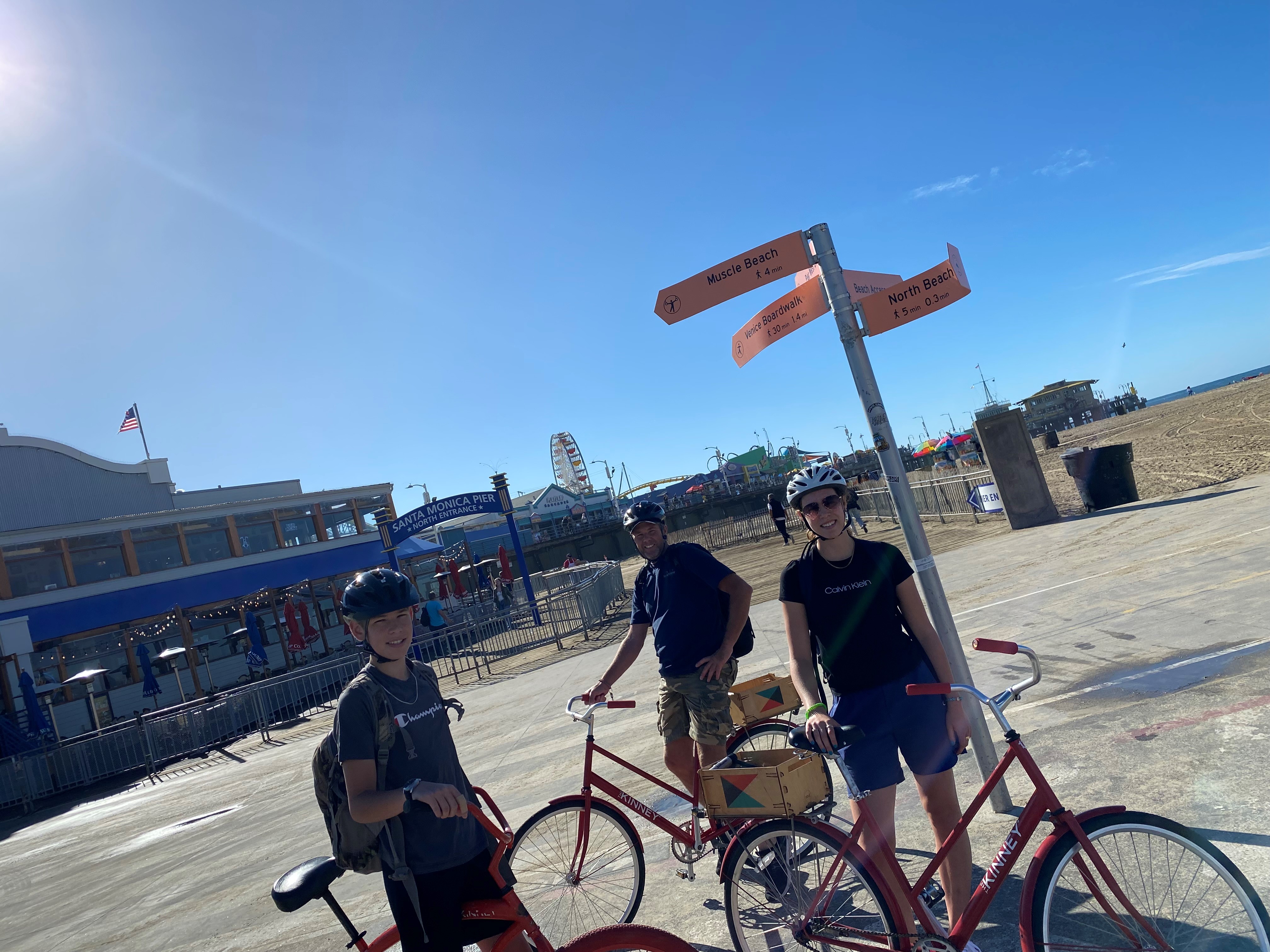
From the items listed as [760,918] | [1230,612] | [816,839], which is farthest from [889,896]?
[1230,612]

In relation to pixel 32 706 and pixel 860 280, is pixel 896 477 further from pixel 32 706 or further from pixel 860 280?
pixel 32 706

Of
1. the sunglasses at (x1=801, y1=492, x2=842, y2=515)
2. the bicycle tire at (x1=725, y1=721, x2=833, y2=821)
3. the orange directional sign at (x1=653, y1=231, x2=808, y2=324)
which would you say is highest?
the orange directional sign at (x1=653, y1=231, x2=808, y2=324)

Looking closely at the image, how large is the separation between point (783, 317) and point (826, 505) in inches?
59.6

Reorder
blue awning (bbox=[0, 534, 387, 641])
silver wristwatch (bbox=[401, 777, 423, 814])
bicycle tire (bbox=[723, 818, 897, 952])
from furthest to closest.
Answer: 1. blue awning (bbox=[0, 534, 387, 641])
2. bicycle tire (bbox=[723, 818, 897, 952])
3. silver wristwatch (bbox=[401, 777, 423, 814])

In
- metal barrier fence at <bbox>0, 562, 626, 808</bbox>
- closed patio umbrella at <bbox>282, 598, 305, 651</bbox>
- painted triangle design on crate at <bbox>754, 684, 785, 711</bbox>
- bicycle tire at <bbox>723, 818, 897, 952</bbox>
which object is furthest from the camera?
closed patio umbrella at <bbox>282, 598, 305, 651</bbox>

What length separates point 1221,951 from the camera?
2.24 metres

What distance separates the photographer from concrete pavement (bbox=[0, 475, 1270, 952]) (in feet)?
12.0

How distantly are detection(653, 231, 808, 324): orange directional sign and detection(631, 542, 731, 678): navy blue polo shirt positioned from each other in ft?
4.09

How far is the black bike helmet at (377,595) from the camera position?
2275 mm

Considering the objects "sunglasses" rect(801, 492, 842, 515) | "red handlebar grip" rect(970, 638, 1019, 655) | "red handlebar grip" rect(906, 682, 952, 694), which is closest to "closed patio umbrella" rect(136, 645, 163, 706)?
"sunglasses" rect(801, 492, 842, 515)

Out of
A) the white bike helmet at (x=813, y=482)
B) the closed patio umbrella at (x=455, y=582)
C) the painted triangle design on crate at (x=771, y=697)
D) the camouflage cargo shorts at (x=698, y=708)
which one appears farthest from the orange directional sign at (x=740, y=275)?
the closed patio umbrella at (x=455, y=582)

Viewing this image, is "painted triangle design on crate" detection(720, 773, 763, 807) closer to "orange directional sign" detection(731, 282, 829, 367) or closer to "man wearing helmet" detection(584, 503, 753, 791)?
"man wearing helmet" detection(584, 503, 753, 791)

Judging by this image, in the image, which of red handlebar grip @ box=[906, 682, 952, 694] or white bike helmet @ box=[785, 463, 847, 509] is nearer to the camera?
red handlebar grip @ box=[906, 682, 952, 694]

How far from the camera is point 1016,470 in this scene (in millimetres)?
13922
